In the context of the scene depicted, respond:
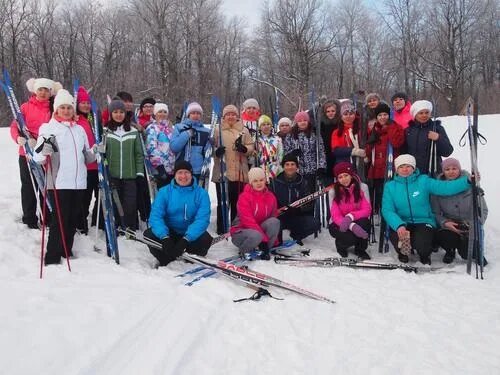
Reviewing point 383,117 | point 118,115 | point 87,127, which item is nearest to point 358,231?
point 383,117

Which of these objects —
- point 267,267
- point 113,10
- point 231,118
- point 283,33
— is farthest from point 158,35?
point 267,267

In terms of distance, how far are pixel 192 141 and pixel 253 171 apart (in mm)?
969

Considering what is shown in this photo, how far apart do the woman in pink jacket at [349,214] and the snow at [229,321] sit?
64 cm

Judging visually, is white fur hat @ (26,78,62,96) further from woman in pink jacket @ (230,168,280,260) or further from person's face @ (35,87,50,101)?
woman in pink jacket @ (230,168,280,260)

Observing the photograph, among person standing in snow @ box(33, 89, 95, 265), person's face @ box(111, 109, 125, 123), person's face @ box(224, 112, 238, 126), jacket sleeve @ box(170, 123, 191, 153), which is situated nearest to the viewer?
person standing in snow @ box(33, 89, 95, 265)

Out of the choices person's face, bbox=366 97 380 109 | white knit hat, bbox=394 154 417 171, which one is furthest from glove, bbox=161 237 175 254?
person's face, bbox=366 97 380 109

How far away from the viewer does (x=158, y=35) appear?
101 feet

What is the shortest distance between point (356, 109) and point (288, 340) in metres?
4.25

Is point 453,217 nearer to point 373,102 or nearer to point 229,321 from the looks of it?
point 373,102

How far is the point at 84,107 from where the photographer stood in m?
5.40

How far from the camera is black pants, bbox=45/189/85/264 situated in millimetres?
4398

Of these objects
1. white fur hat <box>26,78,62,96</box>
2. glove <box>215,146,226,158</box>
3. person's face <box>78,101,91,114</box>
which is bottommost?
glove <box>215,146,226,158</box>

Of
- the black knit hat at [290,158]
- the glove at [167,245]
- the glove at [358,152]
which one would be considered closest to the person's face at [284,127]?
the black knit hat at [290,158]

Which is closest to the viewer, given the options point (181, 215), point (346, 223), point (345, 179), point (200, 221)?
point (200, 221)
